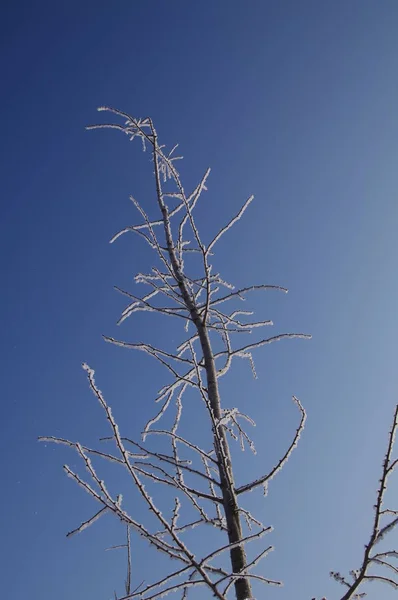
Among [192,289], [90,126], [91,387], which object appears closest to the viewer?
[91,387]

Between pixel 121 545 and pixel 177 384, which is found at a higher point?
pixel 177 384

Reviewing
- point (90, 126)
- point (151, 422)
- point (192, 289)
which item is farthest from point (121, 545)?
point (90, 126)

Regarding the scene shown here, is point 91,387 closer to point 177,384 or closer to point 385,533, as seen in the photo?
point 385,533

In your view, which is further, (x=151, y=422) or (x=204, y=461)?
(x=151, y=422)

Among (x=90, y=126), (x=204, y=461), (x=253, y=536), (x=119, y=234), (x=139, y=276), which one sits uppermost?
(x=90, y=126)

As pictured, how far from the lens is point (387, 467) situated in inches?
76.7

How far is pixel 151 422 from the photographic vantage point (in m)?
3.66

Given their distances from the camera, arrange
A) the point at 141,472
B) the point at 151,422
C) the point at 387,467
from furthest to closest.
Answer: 1. the point at 151,422
2. the point at 141,472
3. the point at 387,467

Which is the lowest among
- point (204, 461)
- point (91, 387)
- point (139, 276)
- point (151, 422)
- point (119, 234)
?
point (91, 387)

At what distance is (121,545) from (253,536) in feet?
9.36

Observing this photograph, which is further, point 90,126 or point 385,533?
point 90,126

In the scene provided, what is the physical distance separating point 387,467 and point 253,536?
2.37 ft

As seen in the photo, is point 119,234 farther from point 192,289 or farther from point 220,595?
point 220,595

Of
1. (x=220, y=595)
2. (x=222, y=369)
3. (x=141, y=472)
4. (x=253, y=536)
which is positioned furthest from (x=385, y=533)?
(x=222, y=369)
